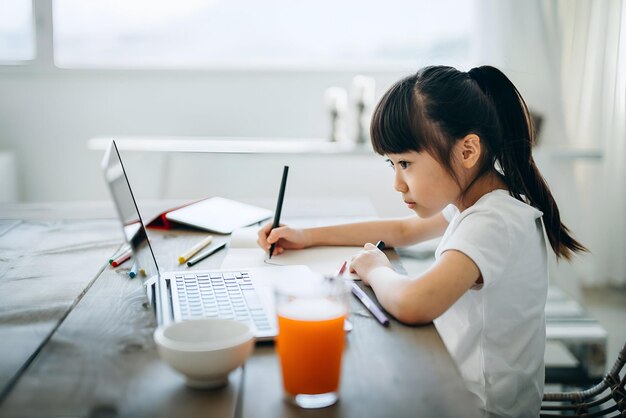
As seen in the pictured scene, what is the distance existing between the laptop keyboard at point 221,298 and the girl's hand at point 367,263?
Answer: 168 millimetres

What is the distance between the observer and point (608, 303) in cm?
283

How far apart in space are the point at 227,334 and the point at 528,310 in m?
0.52

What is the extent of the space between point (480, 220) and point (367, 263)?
19cm

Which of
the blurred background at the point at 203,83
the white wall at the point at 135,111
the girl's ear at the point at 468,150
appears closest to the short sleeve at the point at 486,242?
the girl's ear at the point at 468,150

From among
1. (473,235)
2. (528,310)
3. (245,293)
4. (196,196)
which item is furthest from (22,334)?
(196,196)

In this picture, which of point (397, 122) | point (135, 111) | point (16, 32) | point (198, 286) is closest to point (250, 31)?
point (135, 111)

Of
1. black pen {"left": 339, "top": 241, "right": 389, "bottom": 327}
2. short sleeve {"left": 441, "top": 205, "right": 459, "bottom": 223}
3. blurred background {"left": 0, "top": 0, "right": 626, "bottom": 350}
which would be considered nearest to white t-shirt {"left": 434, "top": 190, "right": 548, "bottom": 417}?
black pen {"left": 339, "top": 241, "right": 389, "bottom": 327}

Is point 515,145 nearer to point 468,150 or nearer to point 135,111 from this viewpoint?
point 468,150

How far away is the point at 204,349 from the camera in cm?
66

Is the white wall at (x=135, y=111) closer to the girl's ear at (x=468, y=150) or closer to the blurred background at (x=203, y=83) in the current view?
the blurred background at (x=203, y=83)

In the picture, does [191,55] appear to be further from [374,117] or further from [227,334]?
[227,334]

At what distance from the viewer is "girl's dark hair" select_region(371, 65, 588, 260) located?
3.56 ft

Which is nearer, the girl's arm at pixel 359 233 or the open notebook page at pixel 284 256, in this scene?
the open notebook page at pixel 284 256

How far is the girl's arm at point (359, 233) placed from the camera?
1.27 m
